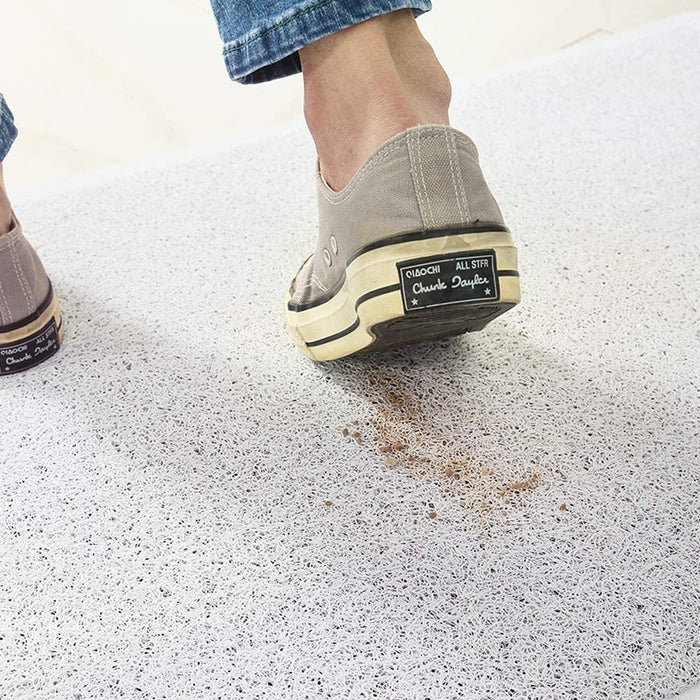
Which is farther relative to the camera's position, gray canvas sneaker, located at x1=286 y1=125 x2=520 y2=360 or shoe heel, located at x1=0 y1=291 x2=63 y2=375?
shoe heel, located at x1=0 y1=291 x2=63 y2=375

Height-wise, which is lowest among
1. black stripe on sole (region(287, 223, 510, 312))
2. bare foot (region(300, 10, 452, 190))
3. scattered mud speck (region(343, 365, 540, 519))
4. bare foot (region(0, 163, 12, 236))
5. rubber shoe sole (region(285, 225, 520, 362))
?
scattered mud speck (region(343, 365, 540, 519))

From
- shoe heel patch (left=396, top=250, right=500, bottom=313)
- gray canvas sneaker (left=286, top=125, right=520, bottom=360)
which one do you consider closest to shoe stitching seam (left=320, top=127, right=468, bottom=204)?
gray canvas sneaker (left=286, top=125, right=520, bottom=360)

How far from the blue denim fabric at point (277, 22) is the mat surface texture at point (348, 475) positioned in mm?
362

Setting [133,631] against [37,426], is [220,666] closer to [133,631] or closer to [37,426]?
[133,631]

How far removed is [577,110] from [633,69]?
223mm

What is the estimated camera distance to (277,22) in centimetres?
72

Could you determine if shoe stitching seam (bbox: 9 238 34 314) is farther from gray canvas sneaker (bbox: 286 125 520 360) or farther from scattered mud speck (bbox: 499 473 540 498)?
scattered mud speck (bbox: 499 473 540 498)

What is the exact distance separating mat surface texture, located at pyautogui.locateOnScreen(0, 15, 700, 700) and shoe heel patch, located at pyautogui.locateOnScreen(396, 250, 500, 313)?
0.19m

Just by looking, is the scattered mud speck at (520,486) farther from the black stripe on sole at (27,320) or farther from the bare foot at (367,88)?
the black stripe on sole at (27,320)

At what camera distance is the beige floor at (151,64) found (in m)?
1.74

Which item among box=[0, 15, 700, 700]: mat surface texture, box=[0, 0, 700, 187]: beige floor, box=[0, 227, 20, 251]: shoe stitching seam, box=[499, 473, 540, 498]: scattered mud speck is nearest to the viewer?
box=[0, 15, 700, 700]: mat surface texture

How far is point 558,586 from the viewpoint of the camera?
2.25 ft

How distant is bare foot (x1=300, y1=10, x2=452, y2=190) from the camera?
74 cm

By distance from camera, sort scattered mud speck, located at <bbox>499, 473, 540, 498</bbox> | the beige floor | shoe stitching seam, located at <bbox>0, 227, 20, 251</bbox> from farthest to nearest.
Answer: the beige floor < shoe stitching seam, located at <bbox>0, 227, 20, 251</bbox> < scattered mud speck, located at <bbox>499, 473, 540, 498</bbox>
